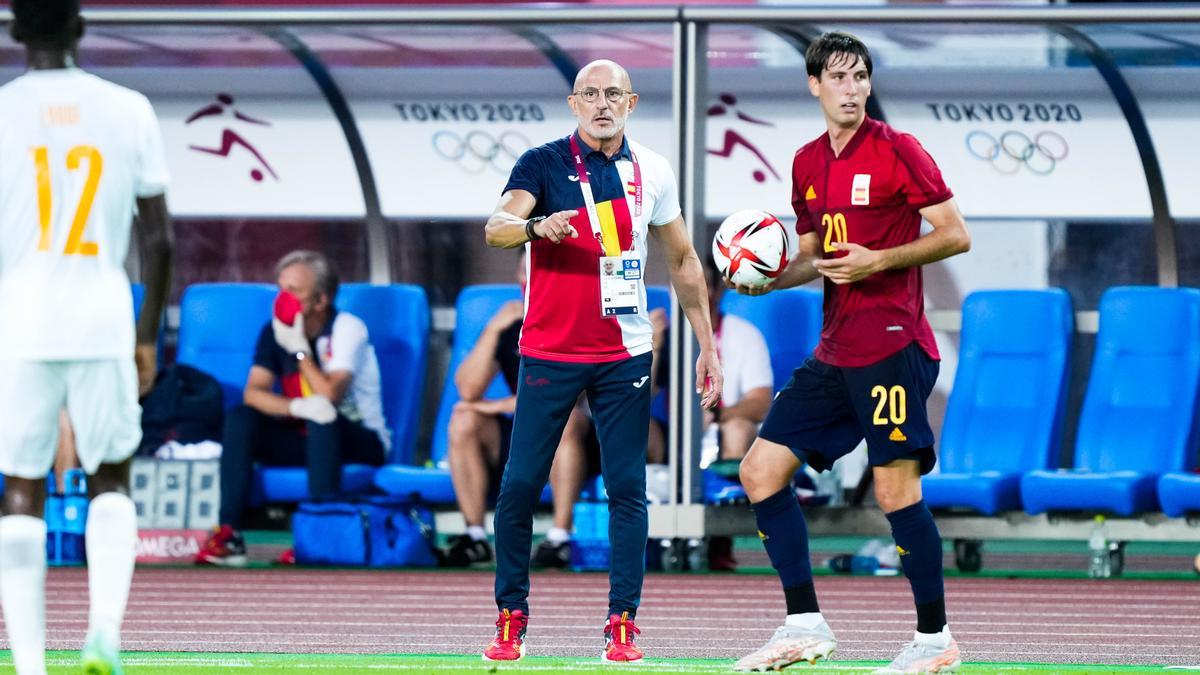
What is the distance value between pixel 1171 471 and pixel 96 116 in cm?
792

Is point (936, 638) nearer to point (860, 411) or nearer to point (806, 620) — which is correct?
point (806, 620)

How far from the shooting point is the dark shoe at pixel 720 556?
446 inches

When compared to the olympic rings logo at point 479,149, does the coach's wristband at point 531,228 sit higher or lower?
lower

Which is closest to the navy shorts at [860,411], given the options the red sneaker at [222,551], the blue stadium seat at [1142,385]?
the blue stadium seat at [1142,385]

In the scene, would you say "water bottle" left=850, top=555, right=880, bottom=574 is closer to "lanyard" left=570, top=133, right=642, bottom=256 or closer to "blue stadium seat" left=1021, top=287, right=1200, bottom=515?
"blue stadium seat" left=1021, top=287, right=1200, bottom=515

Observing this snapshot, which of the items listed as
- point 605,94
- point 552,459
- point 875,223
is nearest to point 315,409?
point 552,459

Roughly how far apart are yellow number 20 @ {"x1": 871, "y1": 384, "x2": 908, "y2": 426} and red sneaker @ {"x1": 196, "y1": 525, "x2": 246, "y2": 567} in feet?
19.8

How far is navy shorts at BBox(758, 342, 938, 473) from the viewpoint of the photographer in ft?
19.9

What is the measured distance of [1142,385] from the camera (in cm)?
1162

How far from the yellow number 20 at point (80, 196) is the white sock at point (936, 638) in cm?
273

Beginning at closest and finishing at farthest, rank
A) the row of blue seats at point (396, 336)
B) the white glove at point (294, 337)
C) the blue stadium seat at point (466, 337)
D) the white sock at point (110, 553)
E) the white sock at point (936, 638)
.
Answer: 1. the white sock at point (110, 553)
2. the white sock at point (936, 638)
3. the row of blue seats at point (396, 336)
4. the white glove at point (294, 337)
5. the blue stadium seat at point (466, 337)

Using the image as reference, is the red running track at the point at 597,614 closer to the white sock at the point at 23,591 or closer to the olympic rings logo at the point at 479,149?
the white sock at the point at 23,591

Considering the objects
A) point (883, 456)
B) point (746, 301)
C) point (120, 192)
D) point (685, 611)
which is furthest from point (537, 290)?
point (746, 301)

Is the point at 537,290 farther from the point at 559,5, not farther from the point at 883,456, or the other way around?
the point at 559,5
